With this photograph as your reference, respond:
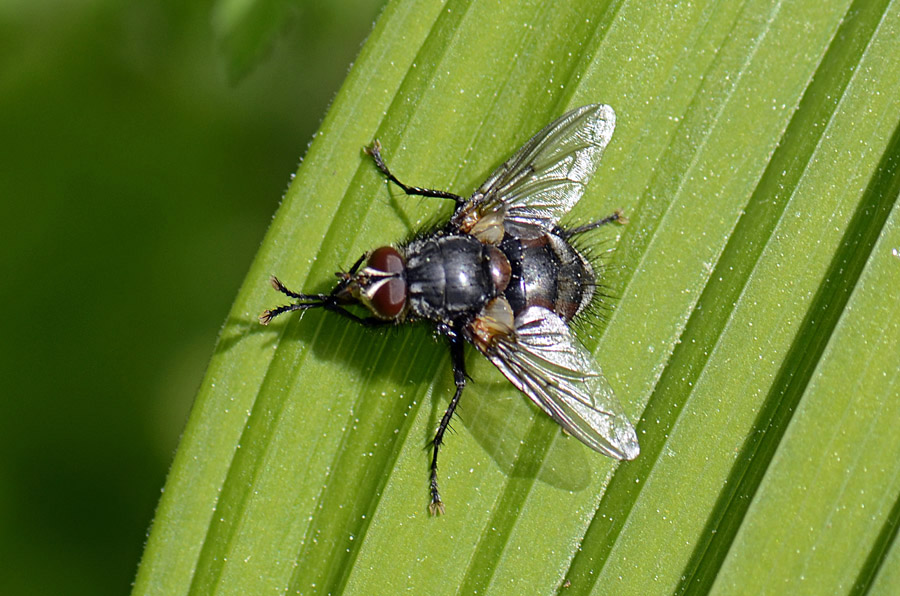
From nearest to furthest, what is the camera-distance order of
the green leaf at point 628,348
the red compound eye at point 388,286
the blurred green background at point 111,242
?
1. the green leaf at point 628,348
2. the red compound eye at point 388,286
3. the blurred green background at point 111,242

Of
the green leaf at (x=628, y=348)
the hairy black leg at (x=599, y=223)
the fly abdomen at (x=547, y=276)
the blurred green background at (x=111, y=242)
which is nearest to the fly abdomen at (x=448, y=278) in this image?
the fly abdomen at (x=547, y=276)

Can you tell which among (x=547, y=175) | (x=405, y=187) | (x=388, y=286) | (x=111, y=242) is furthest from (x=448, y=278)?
(x=111, y=242)

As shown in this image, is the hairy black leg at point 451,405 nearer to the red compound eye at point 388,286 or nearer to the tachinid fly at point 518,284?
the tachinid fly at point 518,284

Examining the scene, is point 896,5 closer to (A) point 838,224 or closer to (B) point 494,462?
(A) point 838,224

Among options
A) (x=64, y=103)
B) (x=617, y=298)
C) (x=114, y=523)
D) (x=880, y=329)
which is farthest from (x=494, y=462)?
(x=64, y=103)

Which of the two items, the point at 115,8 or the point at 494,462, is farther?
the point at 115,8

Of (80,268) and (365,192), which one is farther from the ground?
(365,192)

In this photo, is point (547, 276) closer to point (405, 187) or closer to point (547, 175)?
point (547, 175)

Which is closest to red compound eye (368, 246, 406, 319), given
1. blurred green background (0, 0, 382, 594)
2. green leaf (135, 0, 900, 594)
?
green leaf (135, 0, 900, 594)
